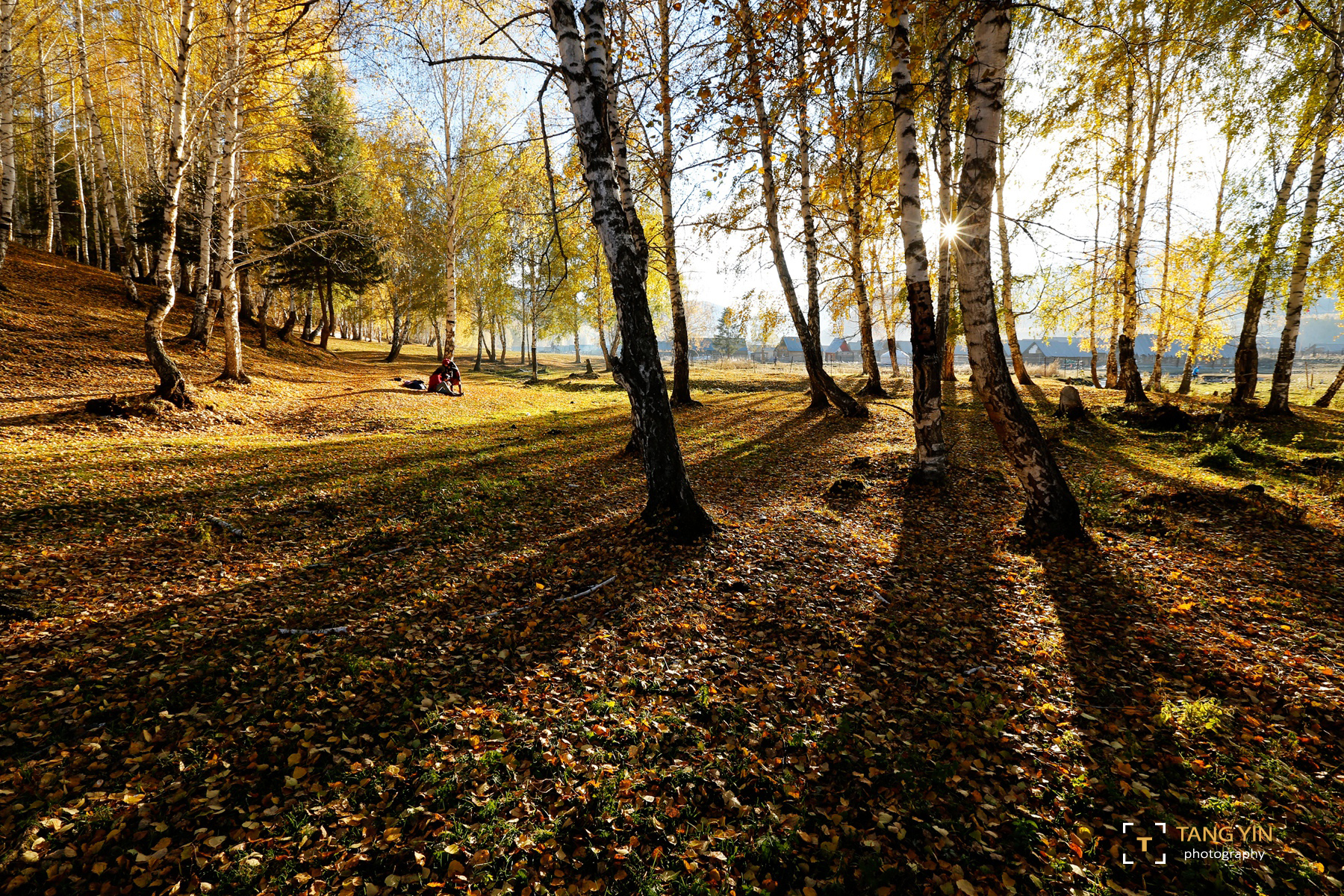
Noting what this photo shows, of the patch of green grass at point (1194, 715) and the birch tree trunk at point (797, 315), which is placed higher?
the birch tree trunk at point (797, 315)

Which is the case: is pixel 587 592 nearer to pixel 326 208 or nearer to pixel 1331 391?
pixel 1331 391

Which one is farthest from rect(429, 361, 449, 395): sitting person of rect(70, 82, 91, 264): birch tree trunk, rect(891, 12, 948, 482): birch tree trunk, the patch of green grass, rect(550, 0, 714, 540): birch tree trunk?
the patch of green grass

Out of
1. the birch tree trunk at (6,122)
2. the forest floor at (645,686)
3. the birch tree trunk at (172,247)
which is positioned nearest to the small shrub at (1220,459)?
the forest floor at (645,686)

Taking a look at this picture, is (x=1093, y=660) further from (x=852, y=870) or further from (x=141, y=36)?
(x=141, y=36)

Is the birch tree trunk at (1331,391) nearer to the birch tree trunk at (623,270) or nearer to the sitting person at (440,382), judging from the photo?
the birch tree trunk at (623,270)

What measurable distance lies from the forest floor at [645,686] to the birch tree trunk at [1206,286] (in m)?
8.62

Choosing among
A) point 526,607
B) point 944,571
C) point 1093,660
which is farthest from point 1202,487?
point 526,607

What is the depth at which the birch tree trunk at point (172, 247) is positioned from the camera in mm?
10578

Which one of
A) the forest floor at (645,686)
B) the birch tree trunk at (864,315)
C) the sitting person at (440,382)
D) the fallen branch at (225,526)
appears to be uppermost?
the birch tree trunk at (864,315)

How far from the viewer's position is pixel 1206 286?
18.1 metres

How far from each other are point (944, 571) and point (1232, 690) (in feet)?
8.02

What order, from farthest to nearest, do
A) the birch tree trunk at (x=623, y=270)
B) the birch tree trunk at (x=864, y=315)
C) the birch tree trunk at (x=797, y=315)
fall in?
the birch tree trunk at (x=864, y=315), the birch tree trunk at (x=797, y=315), the birch tree trunk at (x=623, y=270)

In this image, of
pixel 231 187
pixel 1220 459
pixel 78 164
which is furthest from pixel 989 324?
pixel 78 164

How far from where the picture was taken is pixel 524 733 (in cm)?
361
